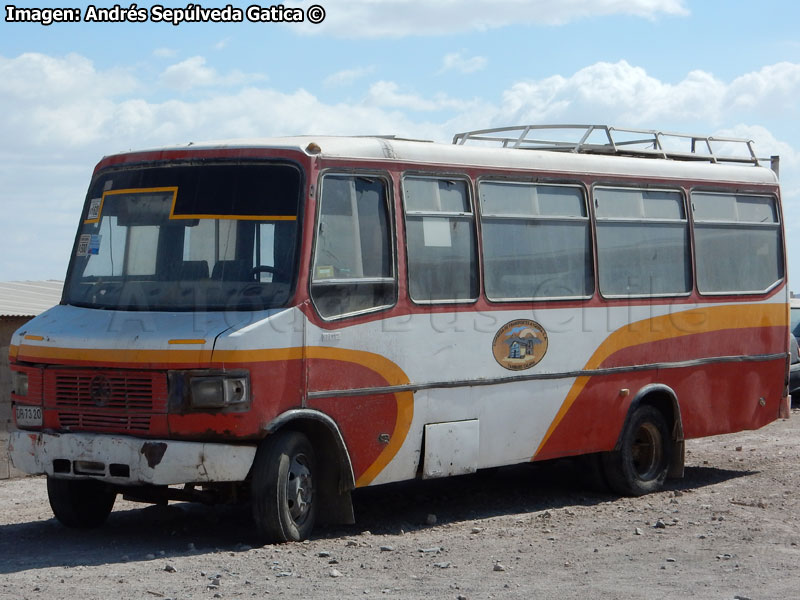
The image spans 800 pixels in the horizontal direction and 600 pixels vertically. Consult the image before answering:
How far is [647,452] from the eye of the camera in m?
13.0

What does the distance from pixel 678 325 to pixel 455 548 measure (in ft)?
14.5

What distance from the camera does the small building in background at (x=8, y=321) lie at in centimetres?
1411

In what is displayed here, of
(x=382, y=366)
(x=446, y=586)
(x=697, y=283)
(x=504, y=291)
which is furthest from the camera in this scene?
(x=697, y=283)

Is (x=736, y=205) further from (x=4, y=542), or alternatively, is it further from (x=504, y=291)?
(x=4, y=542)

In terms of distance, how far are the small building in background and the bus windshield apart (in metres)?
3.24

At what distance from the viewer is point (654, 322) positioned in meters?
12.7

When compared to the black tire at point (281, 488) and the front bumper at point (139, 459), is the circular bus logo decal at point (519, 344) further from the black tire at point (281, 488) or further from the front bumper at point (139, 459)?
the front bumper at point (139, 459)

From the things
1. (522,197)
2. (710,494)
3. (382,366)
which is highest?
(522,197)

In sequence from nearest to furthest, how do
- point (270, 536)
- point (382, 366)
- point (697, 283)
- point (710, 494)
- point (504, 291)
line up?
point (270, 536)
point (382, 366)
point (504, 291)
point (710, 494)
point (697, 283)

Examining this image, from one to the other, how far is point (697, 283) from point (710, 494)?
6.84 feet

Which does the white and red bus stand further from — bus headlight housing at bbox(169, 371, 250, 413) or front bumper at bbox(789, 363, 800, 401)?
front bumper at bbox(789, 363, 800, 401)

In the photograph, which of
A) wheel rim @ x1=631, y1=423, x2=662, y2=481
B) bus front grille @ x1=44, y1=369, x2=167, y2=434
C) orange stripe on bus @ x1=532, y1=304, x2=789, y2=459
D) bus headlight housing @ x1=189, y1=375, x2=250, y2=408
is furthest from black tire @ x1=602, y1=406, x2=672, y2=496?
bus front grille @ x1=44, y1=369, x2=167, y2=434

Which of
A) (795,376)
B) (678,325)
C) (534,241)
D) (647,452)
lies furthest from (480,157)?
(795,376)

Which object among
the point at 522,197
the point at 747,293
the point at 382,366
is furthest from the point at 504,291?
the point at 747,293
